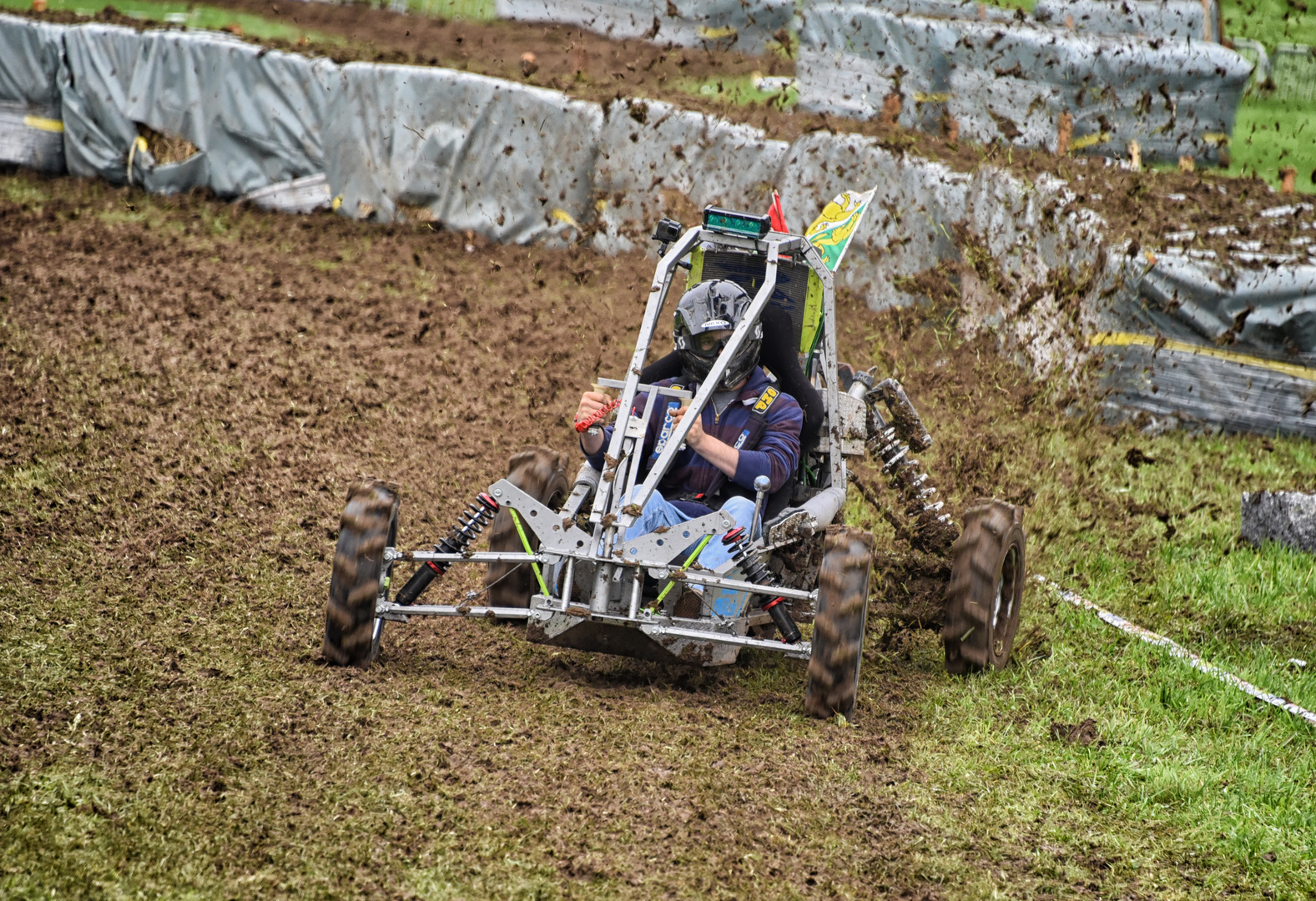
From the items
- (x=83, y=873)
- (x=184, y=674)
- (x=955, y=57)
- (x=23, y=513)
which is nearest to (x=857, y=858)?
(x=83, y=873)

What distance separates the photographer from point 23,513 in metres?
6.78

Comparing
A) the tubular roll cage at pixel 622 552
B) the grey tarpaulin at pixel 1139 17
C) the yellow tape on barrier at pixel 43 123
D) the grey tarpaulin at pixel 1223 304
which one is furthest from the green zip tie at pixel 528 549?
the yellow tape on barrier at pixel 43 123

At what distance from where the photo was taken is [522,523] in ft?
20.0

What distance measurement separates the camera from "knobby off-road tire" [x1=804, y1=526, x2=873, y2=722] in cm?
501

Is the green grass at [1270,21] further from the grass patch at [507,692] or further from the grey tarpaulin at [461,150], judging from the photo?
the grey tarpaulin at [461,150]

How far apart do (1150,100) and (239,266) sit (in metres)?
9.74

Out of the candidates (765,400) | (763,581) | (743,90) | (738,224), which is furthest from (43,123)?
(763,581)

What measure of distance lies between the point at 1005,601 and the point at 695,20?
1434 cm

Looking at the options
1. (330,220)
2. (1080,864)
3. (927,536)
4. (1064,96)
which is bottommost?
(1080,864)

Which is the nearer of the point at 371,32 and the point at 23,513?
the point at 23,513

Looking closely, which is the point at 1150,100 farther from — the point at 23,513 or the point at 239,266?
the point at 23,513

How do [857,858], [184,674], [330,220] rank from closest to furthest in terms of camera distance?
[857,858], [184,674], [330,220]

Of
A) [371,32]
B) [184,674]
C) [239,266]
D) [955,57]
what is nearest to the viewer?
[184,674]

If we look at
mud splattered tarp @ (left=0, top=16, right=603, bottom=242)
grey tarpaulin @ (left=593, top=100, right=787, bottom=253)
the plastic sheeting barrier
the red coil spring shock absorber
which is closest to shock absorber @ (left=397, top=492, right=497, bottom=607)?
the red coil spring shock absorber
